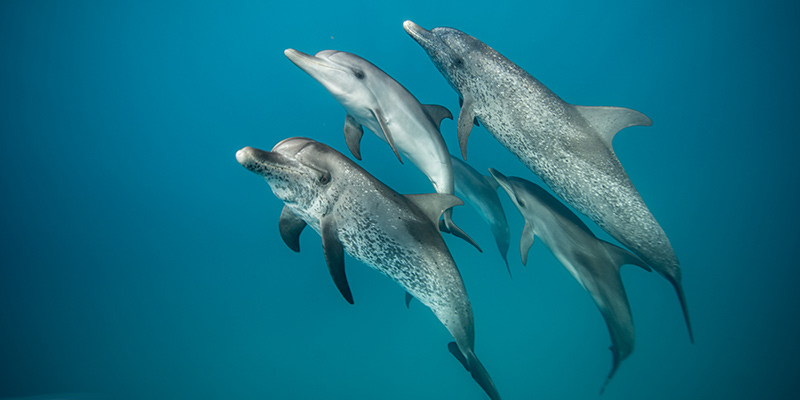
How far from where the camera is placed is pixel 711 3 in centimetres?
820

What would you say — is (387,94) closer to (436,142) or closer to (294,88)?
(436,142)

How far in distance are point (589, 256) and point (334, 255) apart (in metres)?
2.65

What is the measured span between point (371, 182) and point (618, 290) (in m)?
2.74

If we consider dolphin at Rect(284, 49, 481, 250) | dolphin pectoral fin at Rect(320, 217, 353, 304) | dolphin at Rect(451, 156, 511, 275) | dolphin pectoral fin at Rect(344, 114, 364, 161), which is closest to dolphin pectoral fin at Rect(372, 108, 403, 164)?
dolphin at Rect(284, 49, 481, 250)

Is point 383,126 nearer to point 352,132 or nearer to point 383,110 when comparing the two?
point 383,110

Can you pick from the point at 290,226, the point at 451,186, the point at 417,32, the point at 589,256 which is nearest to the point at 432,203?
the point at 451,186

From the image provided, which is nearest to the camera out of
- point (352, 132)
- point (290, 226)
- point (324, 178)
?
point (324, 178)

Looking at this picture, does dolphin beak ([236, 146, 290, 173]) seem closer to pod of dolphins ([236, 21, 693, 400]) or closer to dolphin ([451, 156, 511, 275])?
pod of dolphins ([236, 21, 693, 400])

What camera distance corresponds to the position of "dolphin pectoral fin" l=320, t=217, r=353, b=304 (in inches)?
112

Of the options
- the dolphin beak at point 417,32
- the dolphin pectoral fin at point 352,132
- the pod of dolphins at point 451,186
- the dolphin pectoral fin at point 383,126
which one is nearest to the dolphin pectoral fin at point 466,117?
the pod of dolphins at point 451,186

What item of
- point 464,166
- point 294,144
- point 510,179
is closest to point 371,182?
point 294,144

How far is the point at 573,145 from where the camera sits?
3439 millimetres

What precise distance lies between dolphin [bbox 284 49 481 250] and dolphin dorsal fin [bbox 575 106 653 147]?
1.51 metres

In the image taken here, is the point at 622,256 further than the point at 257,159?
Yes
